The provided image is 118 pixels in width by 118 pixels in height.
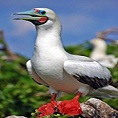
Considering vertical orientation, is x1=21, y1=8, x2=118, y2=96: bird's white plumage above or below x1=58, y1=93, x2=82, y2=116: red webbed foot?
above

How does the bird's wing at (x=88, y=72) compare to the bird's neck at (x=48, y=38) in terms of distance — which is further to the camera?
the bird's neck at (x=48, y=38)

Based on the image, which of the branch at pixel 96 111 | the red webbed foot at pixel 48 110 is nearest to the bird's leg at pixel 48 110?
the red webbed foot at pixel 48 110

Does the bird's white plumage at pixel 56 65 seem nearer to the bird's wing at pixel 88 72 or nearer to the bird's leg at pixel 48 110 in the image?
the bird's wing at pixel 88 72

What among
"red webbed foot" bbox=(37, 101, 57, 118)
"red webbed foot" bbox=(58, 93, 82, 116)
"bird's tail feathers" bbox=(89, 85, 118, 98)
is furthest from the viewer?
"bird's tail feathers" bbox=(89, 85, 118, 98)

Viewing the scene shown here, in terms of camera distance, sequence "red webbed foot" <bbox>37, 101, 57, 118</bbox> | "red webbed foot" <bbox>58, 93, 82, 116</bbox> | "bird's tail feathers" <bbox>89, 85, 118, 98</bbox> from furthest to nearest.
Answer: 1. "bird's tail feathers" <bbox>89, 85, 118, 98</bbox>
2. "red webbed foot" <bbox>37, 101, 57, 118</bbox>
3. "red webbed foot" <bbox>58, 93, 82, 116</bbox>

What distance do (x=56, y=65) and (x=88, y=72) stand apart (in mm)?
409

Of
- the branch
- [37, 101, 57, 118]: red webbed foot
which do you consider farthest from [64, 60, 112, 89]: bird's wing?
[37, 101, 57, 118]: red webbed foot

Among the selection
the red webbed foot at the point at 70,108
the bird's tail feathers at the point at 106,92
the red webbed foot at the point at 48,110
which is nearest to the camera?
the red webbed foot at the point at 70,108

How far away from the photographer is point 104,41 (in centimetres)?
2105

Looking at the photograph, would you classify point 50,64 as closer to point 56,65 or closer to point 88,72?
point 56,65

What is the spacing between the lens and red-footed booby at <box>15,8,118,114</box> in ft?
20.3

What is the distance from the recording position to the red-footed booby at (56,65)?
244 inches

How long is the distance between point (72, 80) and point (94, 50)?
1372 cm

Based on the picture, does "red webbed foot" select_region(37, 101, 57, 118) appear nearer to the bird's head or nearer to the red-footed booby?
the red-footed booby
